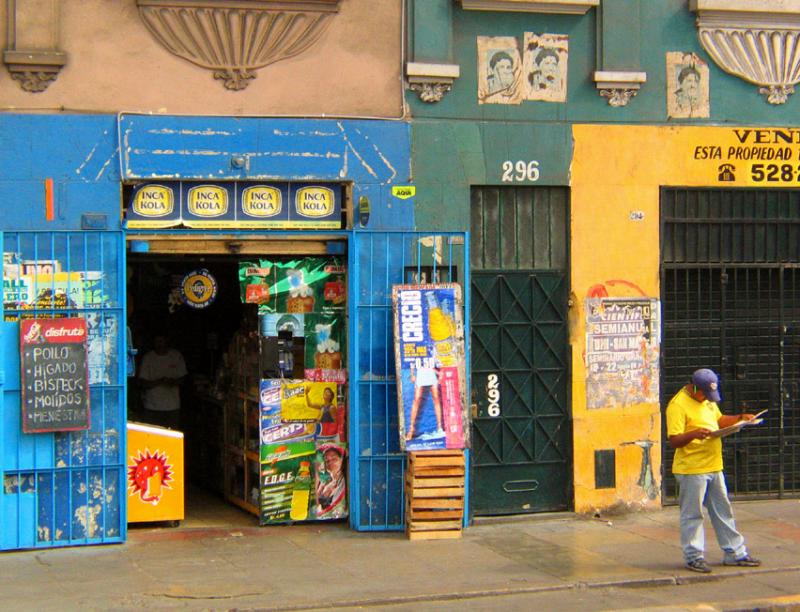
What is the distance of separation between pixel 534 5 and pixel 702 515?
524cm

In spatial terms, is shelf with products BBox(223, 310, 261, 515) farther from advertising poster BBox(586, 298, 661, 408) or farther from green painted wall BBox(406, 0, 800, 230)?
advertising poster BBox(586, 298, 661, 408)

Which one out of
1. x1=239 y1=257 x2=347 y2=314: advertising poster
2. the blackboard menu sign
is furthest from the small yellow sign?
the blackboard menu sign

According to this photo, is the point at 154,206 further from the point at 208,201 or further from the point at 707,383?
the point at 707,383

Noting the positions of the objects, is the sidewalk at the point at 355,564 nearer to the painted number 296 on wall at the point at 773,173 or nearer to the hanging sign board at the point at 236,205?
the hanging sign board at the point at 236,205

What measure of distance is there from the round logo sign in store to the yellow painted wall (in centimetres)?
363

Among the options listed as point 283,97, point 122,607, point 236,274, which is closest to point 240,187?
point 283,97

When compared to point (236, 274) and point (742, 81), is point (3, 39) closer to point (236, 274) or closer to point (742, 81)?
point (236, 274)

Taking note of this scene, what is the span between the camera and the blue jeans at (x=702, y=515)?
1025 cm

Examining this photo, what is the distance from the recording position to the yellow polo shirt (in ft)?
33.7

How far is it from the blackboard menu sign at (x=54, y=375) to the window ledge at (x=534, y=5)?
4.86 m

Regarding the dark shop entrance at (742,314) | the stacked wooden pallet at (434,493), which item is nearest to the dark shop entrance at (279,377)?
the stacked wooden pallet at (434,493)

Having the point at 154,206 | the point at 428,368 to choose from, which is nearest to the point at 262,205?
the point at 154,206

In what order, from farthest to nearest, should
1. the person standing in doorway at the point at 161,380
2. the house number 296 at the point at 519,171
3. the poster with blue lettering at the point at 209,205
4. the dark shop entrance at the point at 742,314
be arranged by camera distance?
1. the person standing in doorway at the point at 161,380
2. the dark shop entrance at the point at 742,314
3. the house number 296 at the point at 519,171
4. the poster with blue lettering at the point at 209,205

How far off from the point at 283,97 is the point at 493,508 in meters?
4.55
